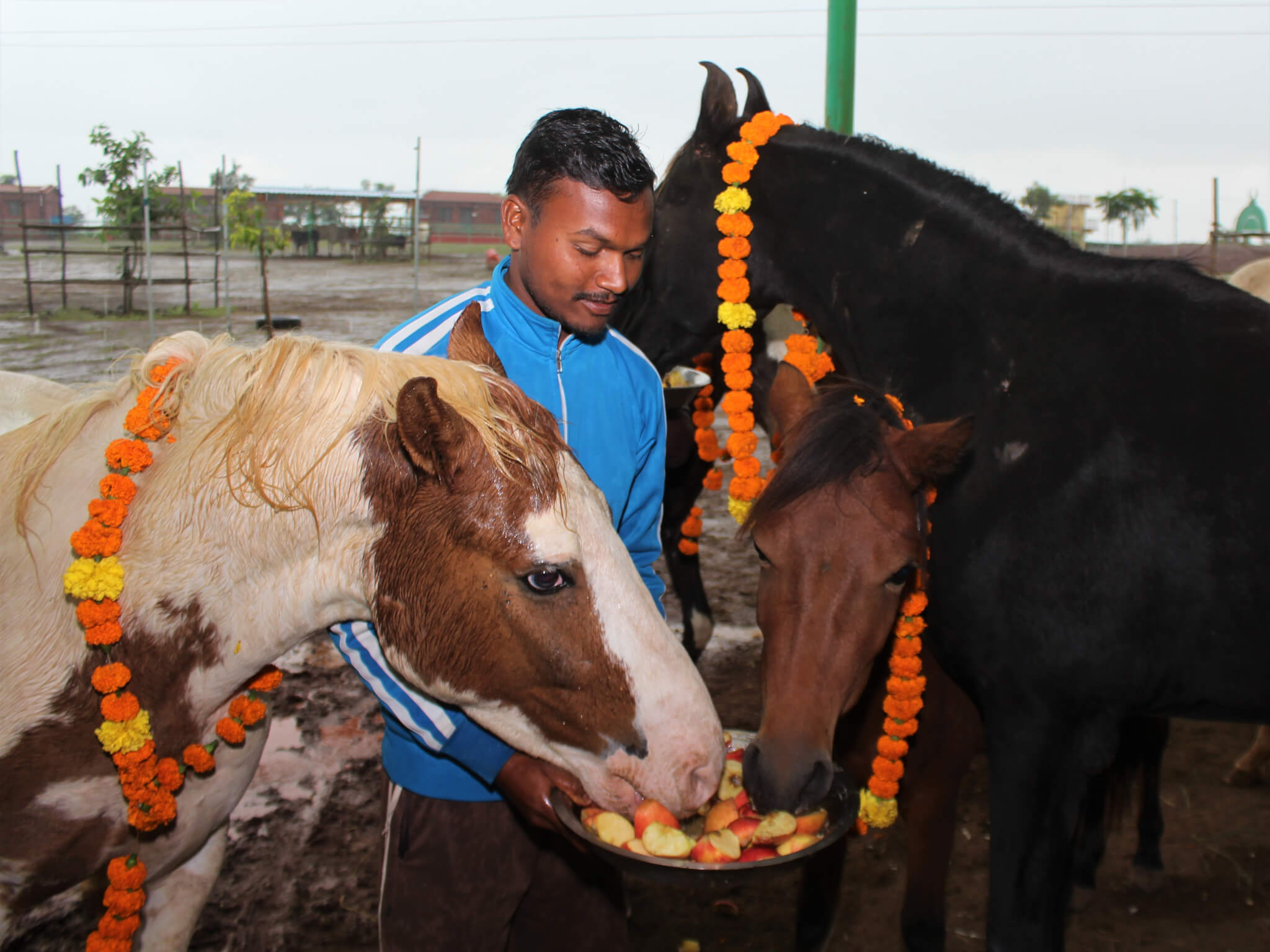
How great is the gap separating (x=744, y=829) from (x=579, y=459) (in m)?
0.77

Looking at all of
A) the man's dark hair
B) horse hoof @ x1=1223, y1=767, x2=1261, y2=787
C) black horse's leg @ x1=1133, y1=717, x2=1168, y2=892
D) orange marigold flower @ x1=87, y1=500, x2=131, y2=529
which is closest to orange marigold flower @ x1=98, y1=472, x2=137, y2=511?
orange marigold flower @ x1=87, y1=500, x2=131, y2=529

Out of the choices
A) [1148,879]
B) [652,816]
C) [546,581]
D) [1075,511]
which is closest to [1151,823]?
[1148,879]

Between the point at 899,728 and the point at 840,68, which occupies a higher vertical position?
the point at 840,68

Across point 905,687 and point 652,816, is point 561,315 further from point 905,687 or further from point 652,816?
point 905,687

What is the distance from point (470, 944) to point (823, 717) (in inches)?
34.6

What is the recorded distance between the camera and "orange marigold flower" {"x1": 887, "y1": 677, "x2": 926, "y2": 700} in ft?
7.85

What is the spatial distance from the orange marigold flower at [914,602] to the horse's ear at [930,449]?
30cm

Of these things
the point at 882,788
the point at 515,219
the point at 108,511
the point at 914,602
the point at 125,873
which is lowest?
the point at 882,788

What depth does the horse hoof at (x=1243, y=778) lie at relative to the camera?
3.87 meters

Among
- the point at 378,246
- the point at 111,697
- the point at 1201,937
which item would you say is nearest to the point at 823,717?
the point at 111,697

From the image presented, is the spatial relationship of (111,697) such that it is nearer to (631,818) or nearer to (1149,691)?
(631,818)

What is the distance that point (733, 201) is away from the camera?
2.94m

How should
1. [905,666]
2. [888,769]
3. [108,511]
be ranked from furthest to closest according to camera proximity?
[888,769]
[905,666]
[108,511]

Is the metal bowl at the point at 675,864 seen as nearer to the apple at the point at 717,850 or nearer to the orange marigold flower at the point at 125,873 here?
the apple at the point at 717,850
